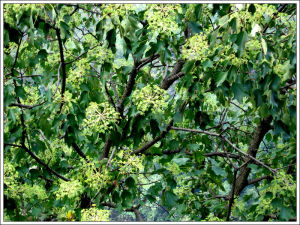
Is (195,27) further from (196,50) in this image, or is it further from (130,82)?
(130,82)

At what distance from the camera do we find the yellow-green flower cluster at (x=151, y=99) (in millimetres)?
1898

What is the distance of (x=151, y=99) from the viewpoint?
6.30 ft

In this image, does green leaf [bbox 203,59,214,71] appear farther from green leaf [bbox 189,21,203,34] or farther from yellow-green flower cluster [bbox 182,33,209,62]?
green leaf [bbox 189,21,203,34]

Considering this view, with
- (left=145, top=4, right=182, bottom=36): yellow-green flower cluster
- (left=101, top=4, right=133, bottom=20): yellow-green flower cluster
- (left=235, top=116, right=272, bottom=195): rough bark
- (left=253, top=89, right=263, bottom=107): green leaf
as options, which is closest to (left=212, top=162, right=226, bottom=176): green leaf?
(left=253, top=89, right=263, bottom=107): green leaf

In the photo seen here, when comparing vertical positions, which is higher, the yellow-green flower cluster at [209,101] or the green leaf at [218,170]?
the yellow-green flower cluster at [209,101]

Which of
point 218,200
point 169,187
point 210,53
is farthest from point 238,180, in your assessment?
point 210,53

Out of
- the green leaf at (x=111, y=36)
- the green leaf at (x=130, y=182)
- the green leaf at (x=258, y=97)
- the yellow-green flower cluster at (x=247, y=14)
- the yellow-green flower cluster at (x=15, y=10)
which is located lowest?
the green leaf at (x=130, y=182)

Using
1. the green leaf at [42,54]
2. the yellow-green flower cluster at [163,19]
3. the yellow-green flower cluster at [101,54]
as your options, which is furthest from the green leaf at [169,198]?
the green leaf at [42,54]

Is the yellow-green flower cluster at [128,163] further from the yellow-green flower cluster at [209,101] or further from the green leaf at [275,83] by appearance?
the green leaf at [275,83]

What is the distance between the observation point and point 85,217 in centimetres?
190

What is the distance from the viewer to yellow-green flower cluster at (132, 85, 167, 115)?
1.90 metres

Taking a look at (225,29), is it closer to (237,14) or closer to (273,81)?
(237,14)

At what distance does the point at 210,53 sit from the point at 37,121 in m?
1.09

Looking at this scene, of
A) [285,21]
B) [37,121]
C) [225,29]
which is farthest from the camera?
[37,121]
